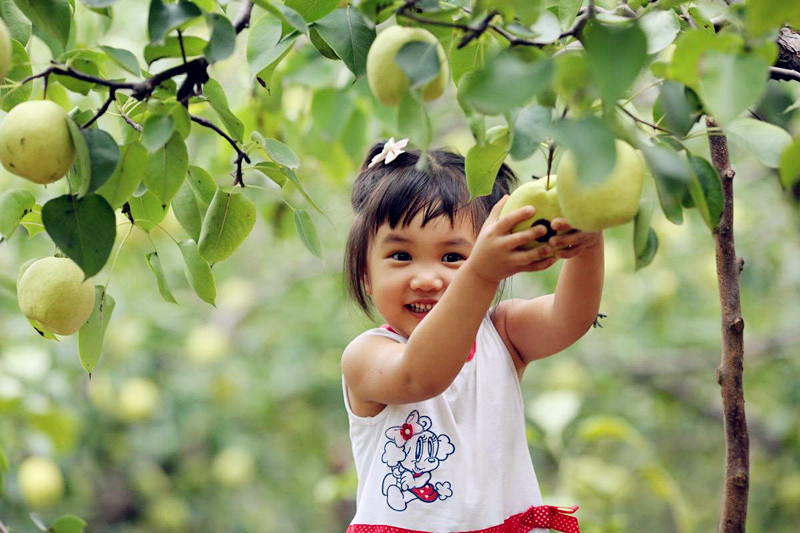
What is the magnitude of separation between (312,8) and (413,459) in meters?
0.53

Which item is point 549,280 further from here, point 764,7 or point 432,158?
point 764,7

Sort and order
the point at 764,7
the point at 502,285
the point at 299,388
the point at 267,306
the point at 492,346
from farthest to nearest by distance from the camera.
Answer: the point at 267,306, the point at 299,388, the point at 502,285, the point at 492,346, the point at 764,7

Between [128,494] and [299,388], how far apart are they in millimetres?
703

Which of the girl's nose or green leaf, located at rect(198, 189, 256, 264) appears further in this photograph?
the girl's nose

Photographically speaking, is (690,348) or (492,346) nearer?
(492,346)

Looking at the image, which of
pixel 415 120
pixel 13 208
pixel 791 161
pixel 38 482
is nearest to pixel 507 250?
pixel 415 120

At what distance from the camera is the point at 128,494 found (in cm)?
312

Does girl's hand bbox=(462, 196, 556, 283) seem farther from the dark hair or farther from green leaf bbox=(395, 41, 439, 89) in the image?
the dark hair

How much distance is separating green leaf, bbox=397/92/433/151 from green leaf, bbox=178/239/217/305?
36cm

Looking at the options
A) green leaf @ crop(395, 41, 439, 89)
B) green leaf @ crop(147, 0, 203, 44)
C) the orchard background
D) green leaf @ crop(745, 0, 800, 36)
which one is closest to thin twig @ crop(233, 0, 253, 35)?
the orchard background

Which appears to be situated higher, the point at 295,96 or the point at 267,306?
the point at 295,96

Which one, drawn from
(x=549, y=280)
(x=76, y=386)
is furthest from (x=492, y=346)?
(x=76, y=386)

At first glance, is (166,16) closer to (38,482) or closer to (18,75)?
(18,75)

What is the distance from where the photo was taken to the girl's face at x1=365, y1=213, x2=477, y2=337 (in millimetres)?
1037
